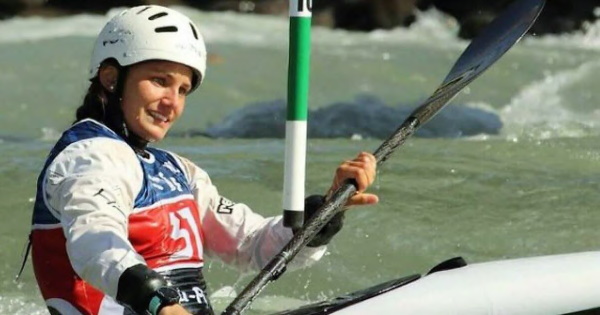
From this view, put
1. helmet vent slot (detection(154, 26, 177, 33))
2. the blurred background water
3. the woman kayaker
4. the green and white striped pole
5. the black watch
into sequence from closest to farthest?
the black watch → the woman kayaker → the green and white striped pole → helmet vent slot (detection(154, 26, 177, 33)) → the blurred background water

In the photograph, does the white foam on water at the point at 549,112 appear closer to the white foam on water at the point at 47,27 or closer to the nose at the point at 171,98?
the white foam on water at the point at 47,27

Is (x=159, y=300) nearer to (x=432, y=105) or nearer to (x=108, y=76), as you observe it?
(x=108, y=76)

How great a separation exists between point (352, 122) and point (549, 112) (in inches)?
58.8

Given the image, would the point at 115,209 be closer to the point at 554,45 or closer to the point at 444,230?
the point at 444,230

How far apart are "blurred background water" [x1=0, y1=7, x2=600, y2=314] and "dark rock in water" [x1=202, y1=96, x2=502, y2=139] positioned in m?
0.02

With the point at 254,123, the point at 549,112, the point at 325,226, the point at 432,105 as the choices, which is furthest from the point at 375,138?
the point at 325,226

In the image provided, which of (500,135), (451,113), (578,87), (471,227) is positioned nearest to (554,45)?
(578,87)

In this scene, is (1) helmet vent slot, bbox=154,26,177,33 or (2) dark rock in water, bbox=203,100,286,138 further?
(2) dark rock in water, bbox=203,100,286,138

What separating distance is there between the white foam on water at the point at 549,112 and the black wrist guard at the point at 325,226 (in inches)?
212

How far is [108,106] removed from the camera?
3.48 m

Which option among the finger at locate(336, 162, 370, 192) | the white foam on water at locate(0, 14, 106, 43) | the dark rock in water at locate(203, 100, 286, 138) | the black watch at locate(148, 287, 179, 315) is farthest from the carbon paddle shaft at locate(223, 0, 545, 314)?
the white foam on water at locate(0, 14, 106, 43)

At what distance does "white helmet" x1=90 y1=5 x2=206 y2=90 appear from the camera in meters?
3.46

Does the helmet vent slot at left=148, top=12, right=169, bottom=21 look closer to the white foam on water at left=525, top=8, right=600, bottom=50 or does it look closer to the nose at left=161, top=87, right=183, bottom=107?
the nose at left=161, top=87, right=183, bottom=107

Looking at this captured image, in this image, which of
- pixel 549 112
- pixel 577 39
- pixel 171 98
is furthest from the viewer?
pixel 577 39
